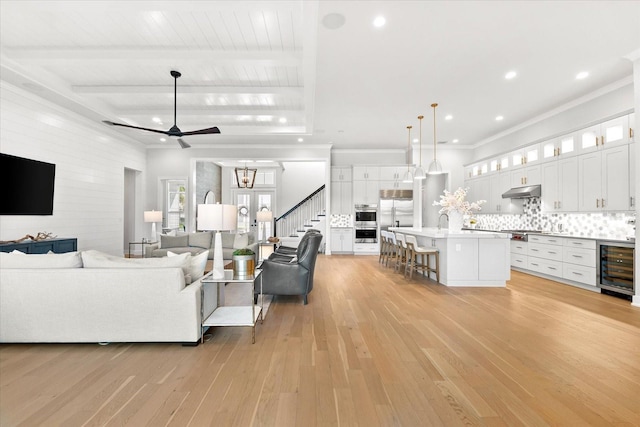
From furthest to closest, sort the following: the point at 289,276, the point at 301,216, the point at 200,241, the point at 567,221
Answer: the point at 301,216 < the point at 200,241 < the point at 567,221 < the point at 289,276

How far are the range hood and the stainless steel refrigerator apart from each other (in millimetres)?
2639

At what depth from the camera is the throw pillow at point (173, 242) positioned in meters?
6.74

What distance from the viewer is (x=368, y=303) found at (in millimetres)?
4168

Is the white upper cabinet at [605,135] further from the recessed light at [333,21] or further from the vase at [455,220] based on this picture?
the recessed light at [333,21]

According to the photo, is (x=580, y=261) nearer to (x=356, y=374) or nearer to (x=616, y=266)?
(x=616, y=266)

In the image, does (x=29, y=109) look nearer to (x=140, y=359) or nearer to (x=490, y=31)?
(x=140, y=359)

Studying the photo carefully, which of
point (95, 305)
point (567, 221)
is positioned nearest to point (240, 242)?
point (95, 305)

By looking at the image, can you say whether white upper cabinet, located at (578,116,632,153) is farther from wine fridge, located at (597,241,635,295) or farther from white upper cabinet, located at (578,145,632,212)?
wine fridge, located at (597,241,635,295)

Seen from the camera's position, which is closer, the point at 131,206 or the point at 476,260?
the point at 476,260

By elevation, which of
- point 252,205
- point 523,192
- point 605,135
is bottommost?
point 252,205

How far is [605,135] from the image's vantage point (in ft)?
15.9

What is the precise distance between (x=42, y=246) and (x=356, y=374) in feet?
17.7

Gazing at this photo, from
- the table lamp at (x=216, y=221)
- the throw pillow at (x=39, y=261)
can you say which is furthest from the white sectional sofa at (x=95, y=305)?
the table lamp at (x=216, y=221)

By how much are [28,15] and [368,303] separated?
5.32 meters
